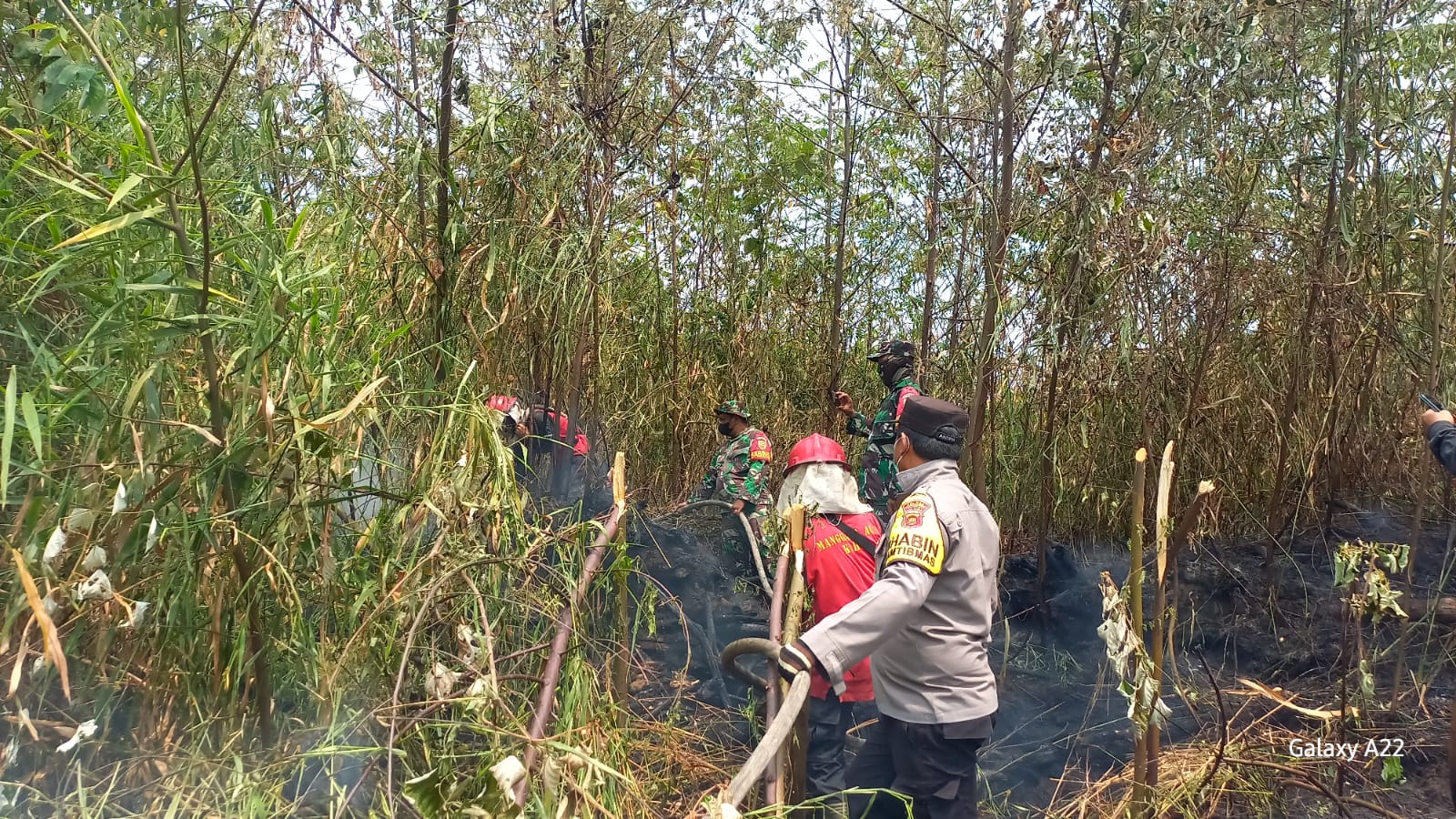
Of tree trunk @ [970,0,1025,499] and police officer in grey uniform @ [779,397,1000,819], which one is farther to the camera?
tree trunk @ [970,0,1025,499]

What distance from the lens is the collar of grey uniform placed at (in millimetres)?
2607

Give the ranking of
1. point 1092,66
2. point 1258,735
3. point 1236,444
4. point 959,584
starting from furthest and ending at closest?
point 1236,444
point 1092,66
point 1258,735
point 959,584

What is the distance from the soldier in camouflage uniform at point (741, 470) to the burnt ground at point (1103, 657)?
0.74ft

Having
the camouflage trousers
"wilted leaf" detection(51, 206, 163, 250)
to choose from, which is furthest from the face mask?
"wilted leaf" detection(51, 206, 163, 250)

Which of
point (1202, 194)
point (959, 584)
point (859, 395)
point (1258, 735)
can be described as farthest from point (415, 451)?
point (859, 395)

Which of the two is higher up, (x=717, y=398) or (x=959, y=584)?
(x=717, y=398)

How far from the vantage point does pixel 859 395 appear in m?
6.41

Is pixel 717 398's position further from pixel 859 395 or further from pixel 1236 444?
pixel 1236 444

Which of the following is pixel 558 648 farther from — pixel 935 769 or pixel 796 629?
pixel 935 769

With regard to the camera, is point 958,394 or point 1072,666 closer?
point 1072,666

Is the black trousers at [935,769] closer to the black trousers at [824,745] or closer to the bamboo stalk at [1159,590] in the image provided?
the bamboo stalk at [1159,590]

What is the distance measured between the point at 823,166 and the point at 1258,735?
4.34 meters

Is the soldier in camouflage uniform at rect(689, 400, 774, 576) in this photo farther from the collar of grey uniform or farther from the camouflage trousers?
the collar of grey uniform

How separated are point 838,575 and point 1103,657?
1.93m
